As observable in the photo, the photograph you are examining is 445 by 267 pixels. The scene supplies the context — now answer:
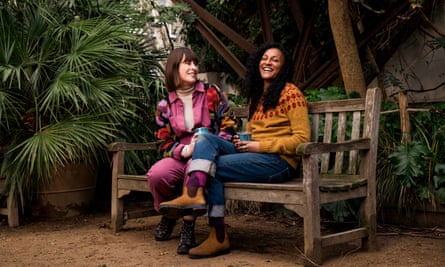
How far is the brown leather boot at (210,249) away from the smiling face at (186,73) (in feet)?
3.38

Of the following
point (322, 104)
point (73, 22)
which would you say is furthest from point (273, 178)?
point (73, 22)

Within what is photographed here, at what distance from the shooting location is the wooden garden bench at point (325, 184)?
Answer: 3.21 meters

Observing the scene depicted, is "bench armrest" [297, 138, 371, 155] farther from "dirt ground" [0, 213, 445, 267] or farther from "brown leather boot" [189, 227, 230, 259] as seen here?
"brown leather boot" [189, 227, 230, 259]

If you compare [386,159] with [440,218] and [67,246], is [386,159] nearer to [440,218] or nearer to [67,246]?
[440,218]

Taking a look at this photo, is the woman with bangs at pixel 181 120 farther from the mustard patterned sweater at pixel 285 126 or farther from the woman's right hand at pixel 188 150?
the mustard patterned sweater at pixel 285 126

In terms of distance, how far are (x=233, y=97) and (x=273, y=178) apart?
131 inches

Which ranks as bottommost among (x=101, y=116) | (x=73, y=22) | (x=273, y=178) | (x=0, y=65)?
(x=273, y=178)

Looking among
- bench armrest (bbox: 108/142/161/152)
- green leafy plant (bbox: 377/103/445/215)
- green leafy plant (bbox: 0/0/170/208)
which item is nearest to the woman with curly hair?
green leafy plant (bbox: 377/103/445/215)

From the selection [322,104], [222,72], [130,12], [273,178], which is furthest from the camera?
[222,72]

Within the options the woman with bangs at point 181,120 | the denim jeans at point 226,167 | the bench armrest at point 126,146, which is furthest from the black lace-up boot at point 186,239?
the bench armrest at point 126,146

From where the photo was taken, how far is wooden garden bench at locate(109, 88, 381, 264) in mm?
3213

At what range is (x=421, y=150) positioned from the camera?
13.4ft

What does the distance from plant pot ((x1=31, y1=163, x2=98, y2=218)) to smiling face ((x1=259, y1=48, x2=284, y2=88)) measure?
213 cm

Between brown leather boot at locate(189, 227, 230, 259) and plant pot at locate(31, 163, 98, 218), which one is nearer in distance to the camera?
brown leather boot at locate(189, 227, 230, 259)
